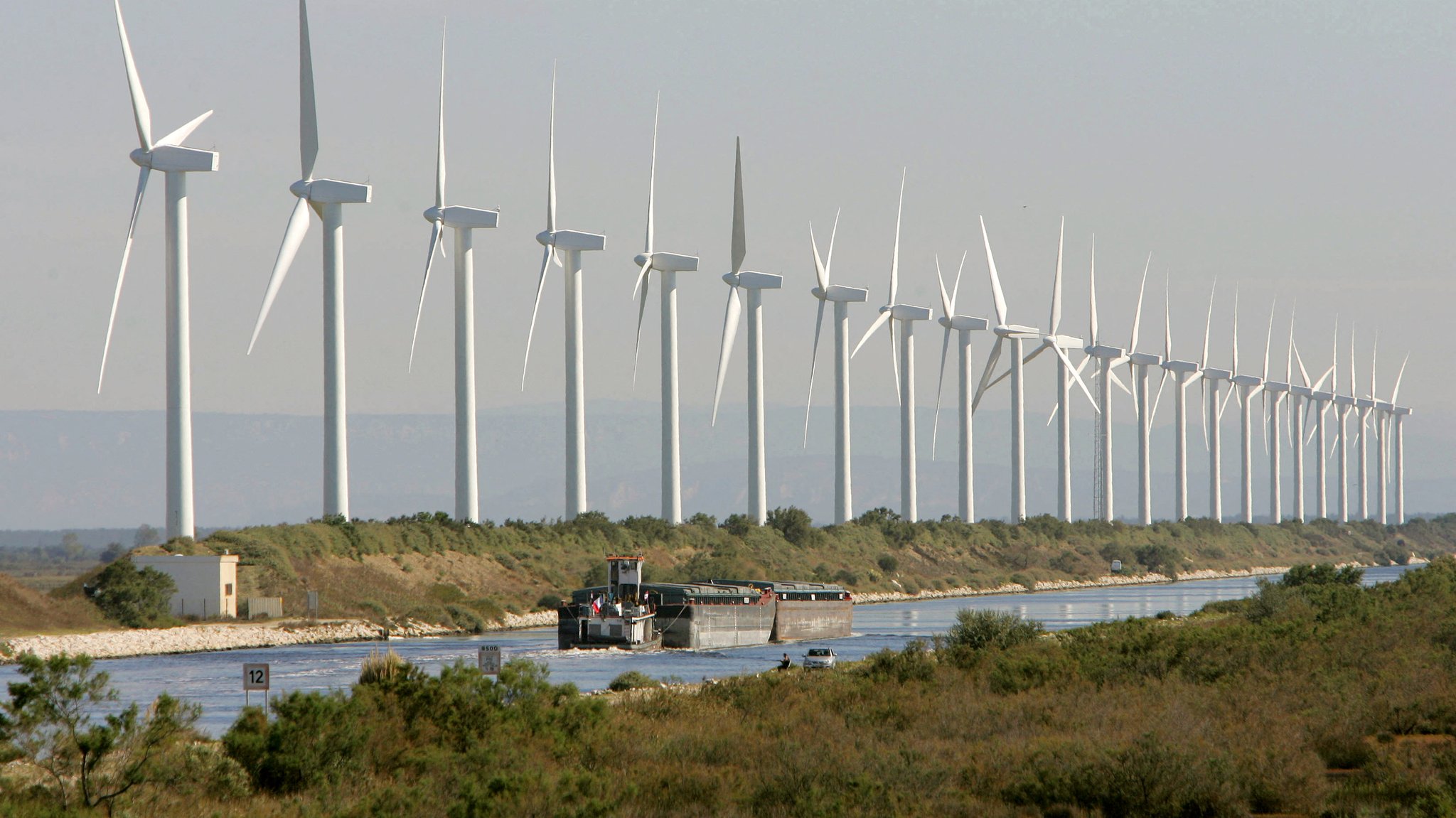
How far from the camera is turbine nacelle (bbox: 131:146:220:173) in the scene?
8612cm

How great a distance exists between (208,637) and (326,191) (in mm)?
28728

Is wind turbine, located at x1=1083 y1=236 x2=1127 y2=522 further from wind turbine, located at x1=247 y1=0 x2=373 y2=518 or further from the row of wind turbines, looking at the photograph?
wind turbine, located at x1=247 y1=0 x2=373 y2=518

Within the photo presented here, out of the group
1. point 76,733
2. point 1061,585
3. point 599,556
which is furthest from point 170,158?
point 1061,585

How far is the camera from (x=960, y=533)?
165750mm

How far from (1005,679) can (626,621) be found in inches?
1535


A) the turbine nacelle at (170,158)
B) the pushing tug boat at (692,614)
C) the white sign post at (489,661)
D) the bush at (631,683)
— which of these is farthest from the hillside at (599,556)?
the white sign post at (489,661)

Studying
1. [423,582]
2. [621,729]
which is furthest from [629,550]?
[621,729]

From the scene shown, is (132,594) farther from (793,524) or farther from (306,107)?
(793,524)

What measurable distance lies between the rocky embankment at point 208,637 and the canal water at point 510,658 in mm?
1422

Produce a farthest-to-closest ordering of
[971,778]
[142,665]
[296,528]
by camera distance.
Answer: [296,528] < [142,665] < [971,778]

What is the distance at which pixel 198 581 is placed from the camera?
8444 centimetres

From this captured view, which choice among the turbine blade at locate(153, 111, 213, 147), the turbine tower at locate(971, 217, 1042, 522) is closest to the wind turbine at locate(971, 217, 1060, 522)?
the turbine tower at locate(971, 217, 1042, 522)

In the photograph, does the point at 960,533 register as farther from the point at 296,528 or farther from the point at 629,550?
the point at 296,528

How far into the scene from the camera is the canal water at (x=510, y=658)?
54062 mm
